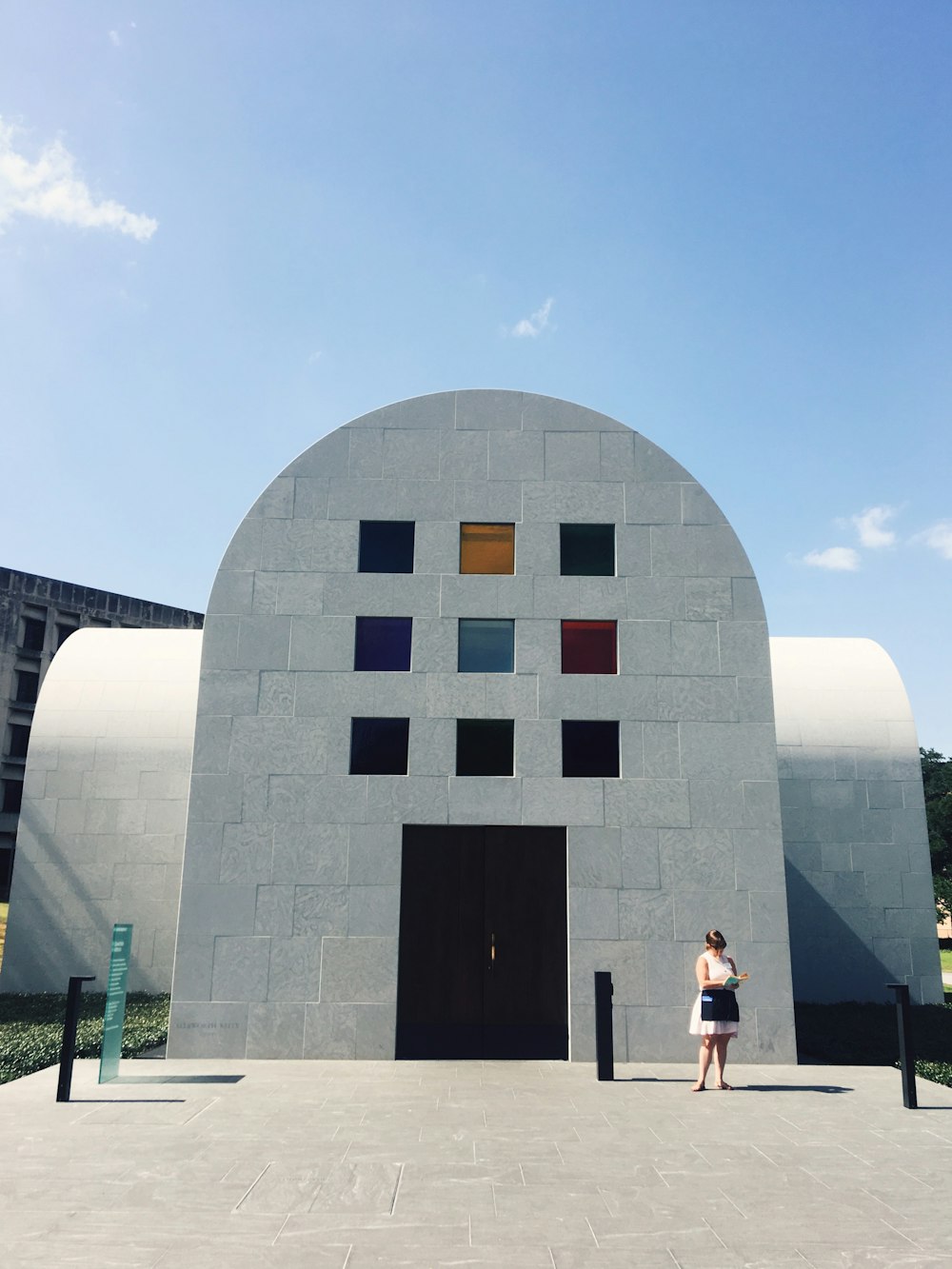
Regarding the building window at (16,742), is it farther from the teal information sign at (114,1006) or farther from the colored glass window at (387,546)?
the teal information sign at (114,1006)

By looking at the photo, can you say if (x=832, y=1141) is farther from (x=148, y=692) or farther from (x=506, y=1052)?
(x=148, y=692)

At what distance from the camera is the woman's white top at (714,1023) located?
1123cm

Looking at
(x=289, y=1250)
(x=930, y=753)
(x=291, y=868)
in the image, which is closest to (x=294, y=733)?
(x=291, y=868)

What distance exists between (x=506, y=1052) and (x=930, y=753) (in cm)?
5935

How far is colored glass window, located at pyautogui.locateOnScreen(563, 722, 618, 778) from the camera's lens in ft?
45.1

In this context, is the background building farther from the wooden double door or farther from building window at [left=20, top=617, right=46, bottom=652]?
the wooden double door

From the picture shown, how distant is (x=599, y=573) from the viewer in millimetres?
Answer: 14578

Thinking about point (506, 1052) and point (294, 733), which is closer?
point (506, 1052)

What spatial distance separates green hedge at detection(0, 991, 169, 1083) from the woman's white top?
8018 millimetres

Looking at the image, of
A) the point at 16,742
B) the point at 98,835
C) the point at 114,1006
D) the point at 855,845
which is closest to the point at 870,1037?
the point at 855,845

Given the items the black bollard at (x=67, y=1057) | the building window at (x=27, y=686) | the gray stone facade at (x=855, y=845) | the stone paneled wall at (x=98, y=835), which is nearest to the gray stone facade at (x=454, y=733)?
the black bollard at (x=67, y=1057)

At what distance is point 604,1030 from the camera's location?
11.7 meters

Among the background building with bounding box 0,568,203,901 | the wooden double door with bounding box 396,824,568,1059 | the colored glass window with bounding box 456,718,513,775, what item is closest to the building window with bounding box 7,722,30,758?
the background building with bounding box 0,568,203,901

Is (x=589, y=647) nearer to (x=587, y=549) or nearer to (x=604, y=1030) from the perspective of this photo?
(x=587, y=549)
